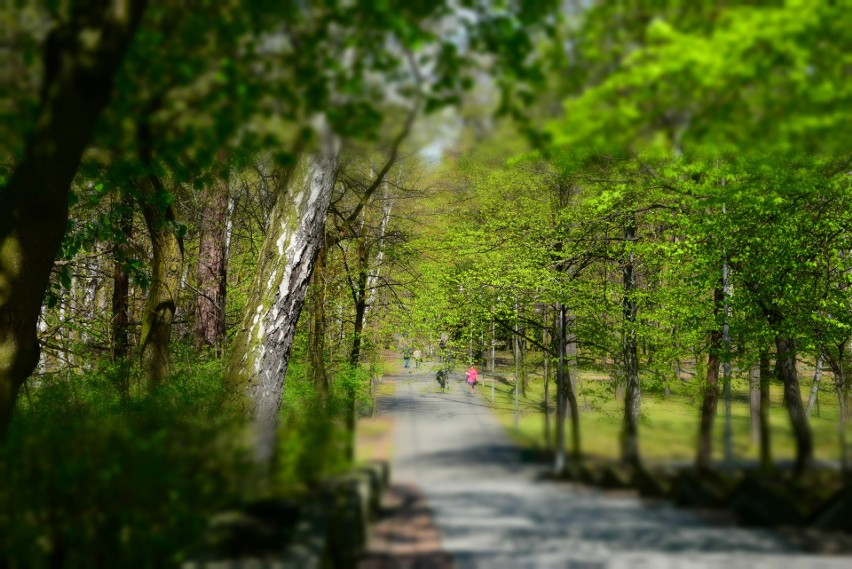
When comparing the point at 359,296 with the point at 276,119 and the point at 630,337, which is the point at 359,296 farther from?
the point at 276,119

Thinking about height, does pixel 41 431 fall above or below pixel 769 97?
below

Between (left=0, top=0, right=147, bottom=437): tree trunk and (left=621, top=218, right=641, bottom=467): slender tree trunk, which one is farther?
(left=621, top=218, right=641, bottom=467): slender tree trunk

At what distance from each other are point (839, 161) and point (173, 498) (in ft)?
33.1

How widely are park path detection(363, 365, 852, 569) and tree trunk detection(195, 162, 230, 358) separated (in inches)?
461

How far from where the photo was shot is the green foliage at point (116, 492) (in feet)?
13.6

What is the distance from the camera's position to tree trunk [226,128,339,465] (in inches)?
284

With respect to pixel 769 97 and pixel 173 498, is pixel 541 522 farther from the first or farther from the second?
pixel 769 97

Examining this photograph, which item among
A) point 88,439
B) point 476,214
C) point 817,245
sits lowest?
point 88,439

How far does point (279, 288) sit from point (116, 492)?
3302 mm

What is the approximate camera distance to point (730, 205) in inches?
507

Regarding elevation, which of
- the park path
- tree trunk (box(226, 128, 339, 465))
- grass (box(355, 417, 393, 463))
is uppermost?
tree trunk (box(226, 128, 339, 465))

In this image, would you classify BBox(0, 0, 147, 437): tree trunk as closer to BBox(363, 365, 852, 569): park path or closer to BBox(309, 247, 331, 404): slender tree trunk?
BBox(363, 365, 852, 569): park path

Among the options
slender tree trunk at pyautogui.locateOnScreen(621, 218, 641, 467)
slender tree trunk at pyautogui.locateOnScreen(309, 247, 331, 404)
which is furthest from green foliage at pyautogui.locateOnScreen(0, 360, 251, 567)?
slender tree trunk at pyautogui.locateOnScreen(621, 218, 641, 467)

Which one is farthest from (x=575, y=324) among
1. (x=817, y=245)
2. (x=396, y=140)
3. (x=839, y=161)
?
(x=396, y=140)
